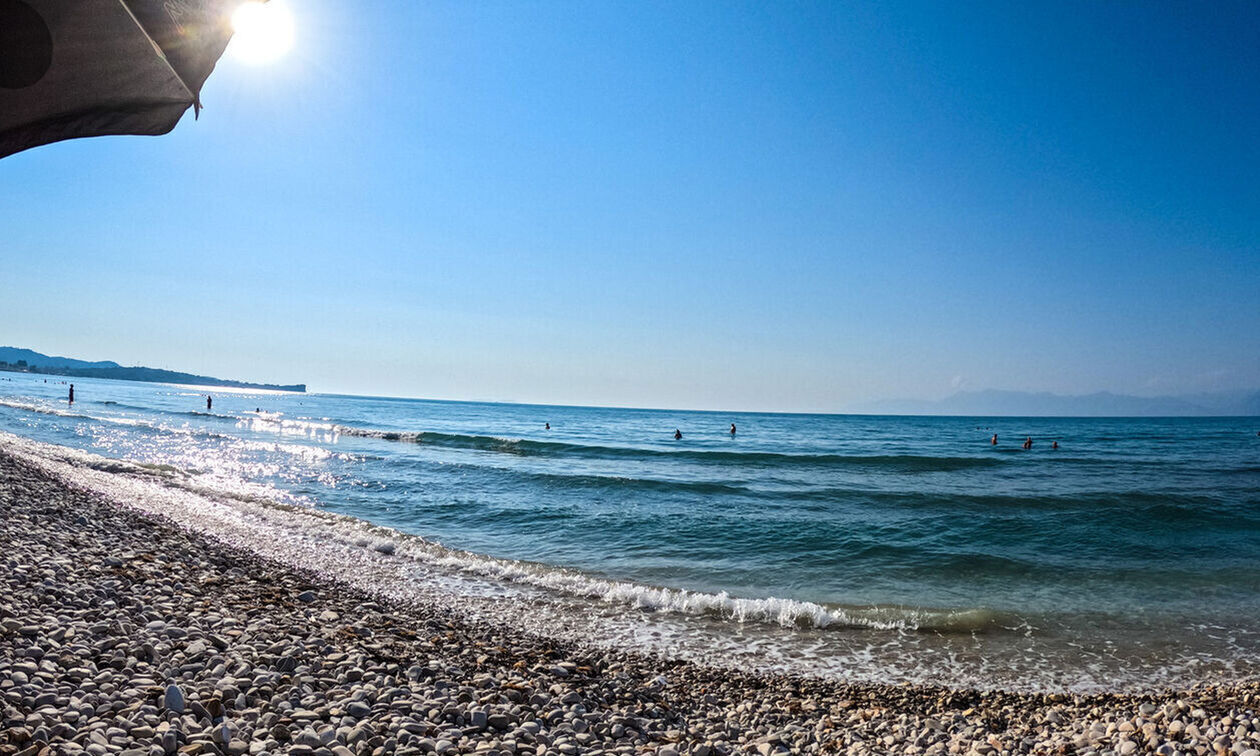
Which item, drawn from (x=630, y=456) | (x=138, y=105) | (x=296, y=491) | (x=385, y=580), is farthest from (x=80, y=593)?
(x=630, y=456)

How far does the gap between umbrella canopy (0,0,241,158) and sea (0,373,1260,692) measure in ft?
23.8

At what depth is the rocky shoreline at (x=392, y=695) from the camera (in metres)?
3.89

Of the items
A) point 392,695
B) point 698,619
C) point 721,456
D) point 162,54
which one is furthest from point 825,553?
point 721,456

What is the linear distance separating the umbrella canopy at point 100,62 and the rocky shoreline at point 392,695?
353 cm

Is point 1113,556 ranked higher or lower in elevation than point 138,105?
lower

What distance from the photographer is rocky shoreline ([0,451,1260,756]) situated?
389 cm

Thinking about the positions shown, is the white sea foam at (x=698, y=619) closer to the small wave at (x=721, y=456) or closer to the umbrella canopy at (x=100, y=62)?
the umbrella canopy at (x=100, y=62)

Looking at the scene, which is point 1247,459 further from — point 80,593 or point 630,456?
point 80,593

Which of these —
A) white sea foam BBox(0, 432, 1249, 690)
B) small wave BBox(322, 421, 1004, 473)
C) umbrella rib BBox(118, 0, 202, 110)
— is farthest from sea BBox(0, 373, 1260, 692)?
umbrella rib BBox(118, 0, 202, 110)

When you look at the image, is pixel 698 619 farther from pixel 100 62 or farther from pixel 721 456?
pixel 721 456

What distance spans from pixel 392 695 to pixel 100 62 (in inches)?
173

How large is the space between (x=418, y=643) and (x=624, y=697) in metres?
2.16

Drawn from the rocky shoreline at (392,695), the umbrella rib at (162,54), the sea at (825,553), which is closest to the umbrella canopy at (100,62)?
the umbrella rib at (162,54)

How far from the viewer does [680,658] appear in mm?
7230
